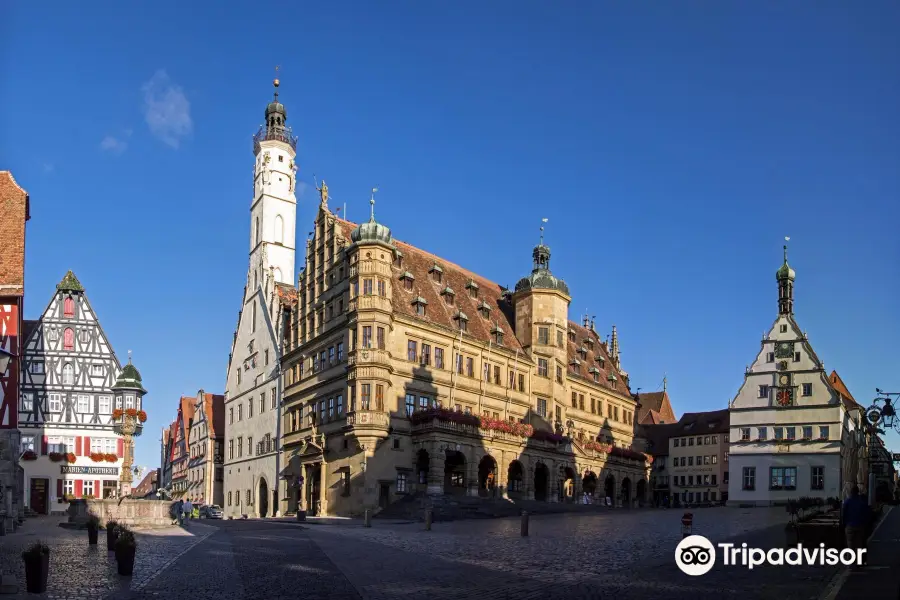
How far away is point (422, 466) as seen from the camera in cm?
5822

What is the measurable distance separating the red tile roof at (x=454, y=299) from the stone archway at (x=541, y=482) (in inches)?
338

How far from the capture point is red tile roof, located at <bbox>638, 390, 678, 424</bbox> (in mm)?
125375

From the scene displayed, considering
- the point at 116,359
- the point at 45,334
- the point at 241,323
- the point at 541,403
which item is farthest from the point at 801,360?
the point at 45,334

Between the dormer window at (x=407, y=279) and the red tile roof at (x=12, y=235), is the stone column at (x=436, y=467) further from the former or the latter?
the red tile roof at (x=12, y=235)

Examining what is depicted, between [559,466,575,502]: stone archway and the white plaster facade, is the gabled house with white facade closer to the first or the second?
[559,466,575,502]: stone archway

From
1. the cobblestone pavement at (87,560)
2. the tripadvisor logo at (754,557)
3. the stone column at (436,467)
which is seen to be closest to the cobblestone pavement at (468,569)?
the tripadvisor logo at (754,557)

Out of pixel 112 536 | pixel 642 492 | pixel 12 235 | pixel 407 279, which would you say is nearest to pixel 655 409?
pixel 642 492

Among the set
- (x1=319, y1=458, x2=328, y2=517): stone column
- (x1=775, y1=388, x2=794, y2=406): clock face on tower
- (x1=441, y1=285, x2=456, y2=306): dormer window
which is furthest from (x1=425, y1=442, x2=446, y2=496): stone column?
(x1=775, y1=388, x2=794, y2=406): clock face on tower

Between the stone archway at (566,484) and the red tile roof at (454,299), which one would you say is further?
the stone archway at (566,484)

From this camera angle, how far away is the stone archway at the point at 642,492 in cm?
8269

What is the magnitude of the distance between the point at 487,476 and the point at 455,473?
3.19 meters

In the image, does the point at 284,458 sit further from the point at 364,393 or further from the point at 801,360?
the point at 801,360

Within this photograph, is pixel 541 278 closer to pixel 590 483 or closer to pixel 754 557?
pixel 590 483

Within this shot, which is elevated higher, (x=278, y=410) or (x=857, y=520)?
(x=278, y=410)
